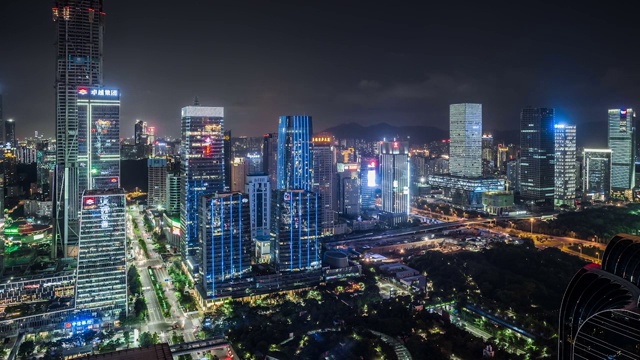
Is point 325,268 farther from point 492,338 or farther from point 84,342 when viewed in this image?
point 84,342

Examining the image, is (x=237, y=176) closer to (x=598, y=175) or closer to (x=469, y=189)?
(x=469, y=189)

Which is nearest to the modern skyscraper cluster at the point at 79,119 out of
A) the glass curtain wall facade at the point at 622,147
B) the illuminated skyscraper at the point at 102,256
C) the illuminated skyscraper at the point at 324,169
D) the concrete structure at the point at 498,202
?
the illuminated skyscraper at the point at 102,256

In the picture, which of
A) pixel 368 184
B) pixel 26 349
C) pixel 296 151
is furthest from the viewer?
pixel 368 184

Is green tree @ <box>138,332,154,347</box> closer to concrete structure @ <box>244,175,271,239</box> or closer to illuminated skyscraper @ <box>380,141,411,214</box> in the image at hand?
concrete structure @ <box>244,175,271,239</box>

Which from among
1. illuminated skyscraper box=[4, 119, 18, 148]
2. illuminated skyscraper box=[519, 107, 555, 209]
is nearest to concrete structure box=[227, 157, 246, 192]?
illuminated skyscraper box=[4, 119, 18, 148]

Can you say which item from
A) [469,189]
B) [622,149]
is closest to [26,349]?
[469,189]

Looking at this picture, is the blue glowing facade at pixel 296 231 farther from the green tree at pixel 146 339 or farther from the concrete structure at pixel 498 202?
the concrete structure at pixel 498 202

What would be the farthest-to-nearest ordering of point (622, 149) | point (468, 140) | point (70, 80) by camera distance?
point (468, 140), point (622, 149), point (70, 80)
